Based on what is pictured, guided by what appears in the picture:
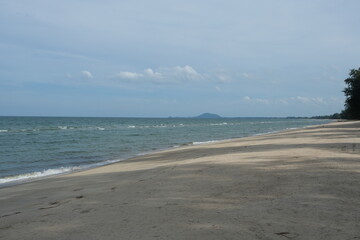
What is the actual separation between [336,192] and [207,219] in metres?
2.47

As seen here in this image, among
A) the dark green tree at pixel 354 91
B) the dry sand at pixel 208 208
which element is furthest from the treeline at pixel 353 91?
the dry sand at pixel 208 208

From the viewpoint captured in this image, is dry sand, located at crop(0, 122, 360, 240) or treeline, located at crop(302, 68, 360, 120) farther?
treeline, located at crop(302, 68, 360, 120)

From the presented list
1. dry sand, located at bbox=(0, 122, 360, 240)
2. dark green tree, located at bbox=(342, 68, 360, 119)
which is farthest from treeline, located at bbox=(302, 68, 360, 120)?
dry sand, located at bbox=(0, 122, 360, 240)

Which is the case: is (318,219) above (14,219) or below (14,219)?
above

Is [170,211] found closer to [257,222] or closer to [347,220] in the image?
[257,222]

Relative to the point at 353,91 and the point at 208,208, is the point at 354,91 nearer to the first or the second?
the point at 353,91

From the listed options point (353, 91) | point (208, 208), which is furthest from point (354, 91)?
point (208, 208)

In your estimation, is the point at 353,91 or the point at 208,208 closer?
the point at 208,208

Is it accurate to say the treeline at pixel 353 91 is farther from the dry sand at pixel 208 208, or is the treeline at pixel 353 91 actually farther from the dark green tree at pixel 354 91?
the dry sand at pixel 208 208

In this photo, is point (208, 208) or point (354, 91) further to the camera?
point (354, 91)

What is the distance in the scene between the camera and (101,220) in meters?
4.71

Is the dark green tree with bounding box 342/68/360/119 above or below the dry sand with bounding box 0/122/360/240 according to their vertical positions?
above

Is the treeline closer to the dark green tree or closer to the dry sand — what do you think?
the dark green tree

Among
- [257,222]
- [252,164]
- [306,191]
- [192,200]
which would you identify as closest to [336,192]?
[306,191]
